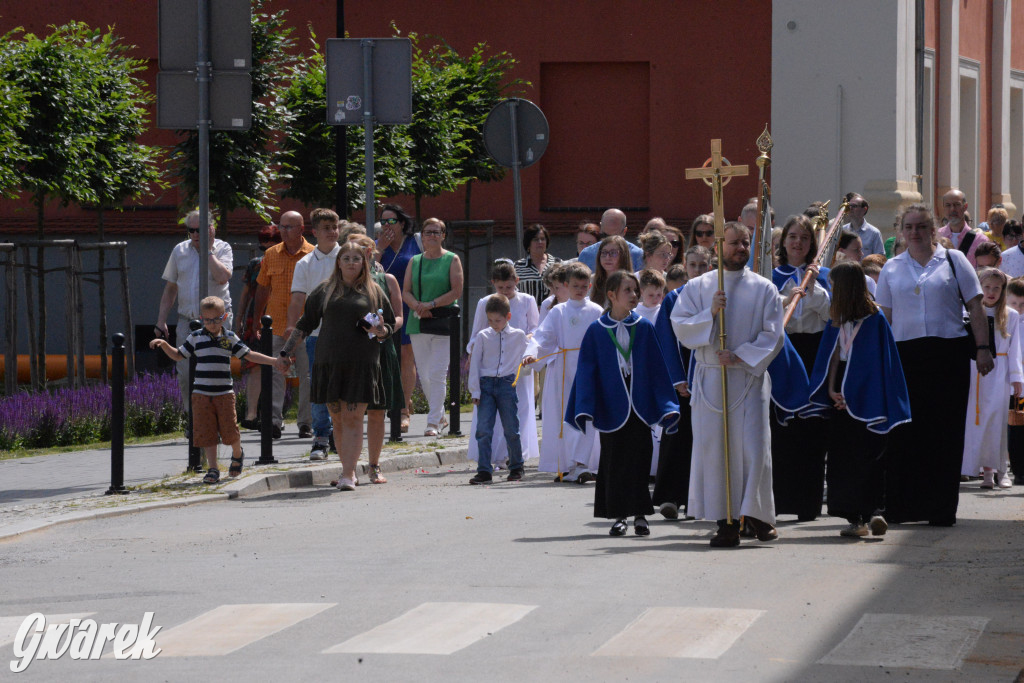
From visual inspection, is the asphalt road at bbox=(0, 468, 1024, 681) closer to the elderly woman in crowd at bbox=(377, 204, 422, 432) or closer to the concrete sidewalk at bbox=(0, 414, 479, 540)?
the concrete sidewalk at bbox=(0, 414, 479, 540)

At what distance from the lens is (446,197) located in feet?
104

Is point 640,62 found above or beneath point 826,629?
above

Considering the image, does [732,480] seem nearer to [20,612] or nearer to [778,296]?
[778,296]

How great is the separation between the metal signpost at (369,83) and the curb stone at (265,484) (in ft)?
6.72

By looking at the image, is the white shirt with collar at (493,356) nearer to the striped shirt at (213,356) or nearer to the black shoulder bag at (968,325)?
the striped shirt at (213,356)

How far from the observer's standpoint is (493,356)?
1350 cm

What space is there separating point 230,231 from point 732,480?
73.0 ft

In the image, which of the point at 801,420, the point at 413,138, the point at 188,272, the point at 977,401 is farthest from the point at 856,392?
the point at 413,138

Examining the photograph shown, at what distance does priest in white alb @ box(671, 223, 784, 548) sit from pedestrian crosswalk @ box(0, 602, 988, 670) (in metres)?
2.21

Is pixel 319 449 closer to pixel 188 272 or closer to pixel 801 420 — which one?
pixel 188 272

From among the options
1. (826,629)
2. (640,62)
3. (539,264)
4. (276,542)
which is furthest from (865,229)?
(640,62)

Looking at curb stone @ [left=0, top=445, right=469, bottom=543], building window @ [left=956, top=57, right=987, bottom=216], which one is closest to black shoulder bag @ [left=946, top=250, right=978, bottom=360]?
curb stone @ [left=0, top=445, right=469, bottom=543]

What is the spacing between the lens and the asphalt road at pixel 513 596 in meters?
6.71

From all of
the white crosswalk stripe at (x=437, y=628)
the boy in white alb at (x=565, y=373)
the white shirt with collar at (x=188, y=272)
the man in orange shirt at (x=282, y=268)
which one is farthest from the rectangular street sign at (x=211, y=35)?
the white crosswalk stripe at (x=437, y=628)
